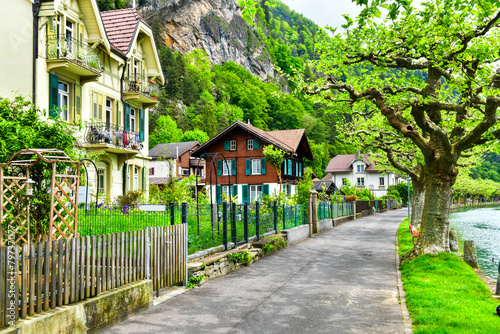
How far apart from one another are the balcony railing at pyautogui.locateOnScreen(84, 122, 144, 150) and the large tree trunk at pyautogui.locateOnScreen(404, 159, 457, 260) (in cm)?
1485

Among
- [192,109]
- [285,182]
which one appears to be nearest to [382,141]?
[285,182]

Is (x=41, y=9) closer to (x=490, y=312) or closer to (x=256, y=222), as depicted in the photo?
(x=256, y=222)

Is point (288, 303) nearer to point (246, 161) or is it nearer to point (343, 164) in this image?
point (246, 161)

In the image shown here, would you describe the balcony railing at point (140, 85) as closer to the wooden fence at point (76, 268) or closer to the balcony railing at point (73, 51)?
the balcony railing at point (73, 51)

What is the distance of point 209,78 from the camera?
122m

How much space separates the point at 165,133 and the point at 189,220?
259ft

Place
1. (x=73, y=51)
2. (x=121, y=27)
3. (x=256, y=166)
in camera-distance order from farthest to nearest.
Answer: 1. (x=256, y=166)
2. (x=121, y=27)
3. (x=73, y=51)

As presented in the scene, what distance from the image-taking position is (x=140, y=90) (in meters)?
25.6

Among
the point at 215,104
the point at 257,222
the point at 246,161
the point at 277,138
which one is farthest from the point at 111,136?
the point at 215,104

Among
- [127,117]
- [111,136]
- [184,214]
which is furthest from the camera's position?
[127,117]

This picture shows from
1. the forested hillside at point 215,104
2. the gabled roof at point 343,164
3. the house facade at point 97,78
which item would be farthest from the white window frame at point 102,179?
the gabled roof at point 343,164

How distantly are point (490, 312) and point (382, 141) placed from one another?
19.0 meters

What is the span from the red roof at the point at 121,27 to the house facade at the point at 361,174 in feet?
222

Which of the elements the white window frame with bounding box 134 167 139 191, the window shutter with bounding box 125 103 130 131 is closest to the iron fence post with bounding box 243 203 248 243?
the window shutter with bounding box 125 103 130 131
